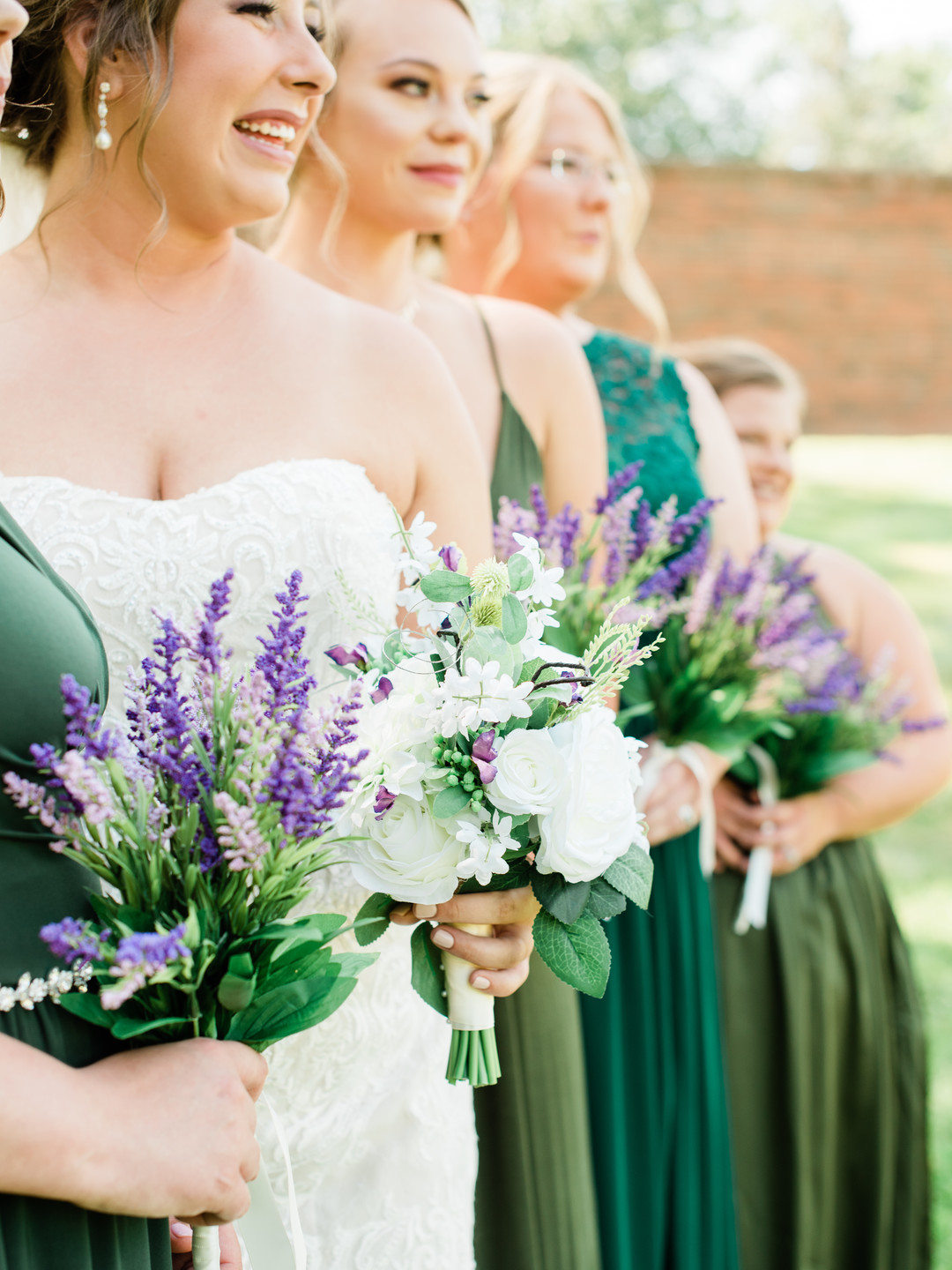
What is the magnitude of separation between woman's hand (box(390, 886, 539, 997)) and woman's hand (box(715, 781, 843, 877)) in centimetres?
171

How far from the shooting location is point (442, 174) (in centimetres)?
274

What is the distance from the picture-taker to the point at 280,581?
194 centimetres

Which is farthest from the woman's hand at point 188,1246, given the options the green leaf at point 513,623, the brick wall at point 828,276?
the brick wall at point 828,276

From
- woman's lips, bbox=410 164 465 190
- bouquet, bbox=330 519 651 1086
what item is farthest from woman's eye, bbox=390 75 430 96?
bouquet, bbox=330 519 651 1086

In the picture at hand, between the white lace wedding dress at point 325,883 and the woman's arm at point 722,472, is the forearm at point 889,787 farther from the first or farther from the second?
the white lace wedding dress at point 325,883

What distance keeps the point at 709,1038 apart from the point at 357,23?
2464mm

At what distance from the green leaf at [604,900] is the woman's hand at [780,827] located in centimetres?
178

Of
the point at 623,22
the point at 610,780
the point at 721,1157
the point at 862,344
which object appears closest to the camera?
the point at 610,780

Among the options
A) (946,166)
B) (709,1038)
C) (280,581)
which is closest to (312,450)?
(280,581)

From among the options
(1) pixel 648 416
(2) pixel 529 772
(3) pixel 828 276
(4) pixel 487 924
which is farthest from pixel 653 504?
(3) pixel 828 276

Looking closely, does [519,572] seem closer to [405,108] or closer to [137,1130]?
[137,1130]

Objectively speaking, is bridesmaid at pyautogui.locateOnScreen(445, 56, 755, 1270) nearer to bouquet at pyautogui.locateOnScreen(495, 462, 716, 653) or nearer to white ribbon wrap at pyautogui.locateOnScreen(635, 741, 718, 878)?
white ribbon wrap at pyautogui.locateOnScreen(635, 741, 718, 878)

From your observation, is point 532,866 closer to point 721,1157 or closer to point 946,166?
point 721,1157

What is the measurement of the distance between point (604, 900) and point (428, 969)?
0.29 metres
